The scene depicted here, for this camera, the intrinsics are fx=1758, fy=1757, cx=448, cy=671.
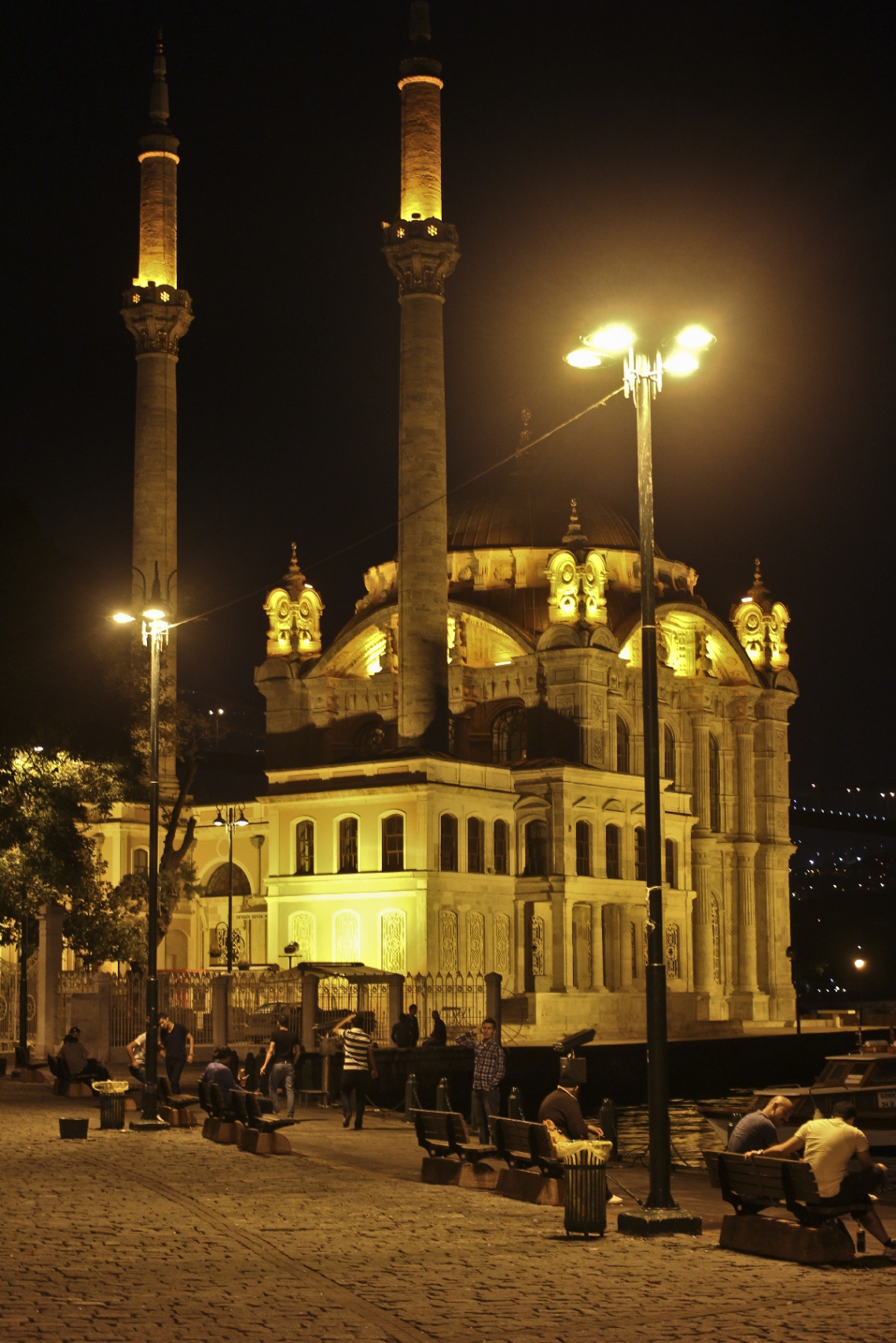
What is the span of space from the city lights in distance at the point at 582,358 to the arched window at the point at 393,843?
37850 millimetres

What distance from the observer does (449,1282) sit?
12.7m

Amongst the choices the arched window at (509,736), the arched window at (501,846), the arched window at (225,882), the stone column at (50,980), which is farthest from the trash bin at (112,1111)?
the arched window at (225,882)

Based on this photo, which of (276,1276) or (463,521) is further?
(463,521)

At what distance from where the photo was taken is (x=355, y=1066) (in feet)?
84.9

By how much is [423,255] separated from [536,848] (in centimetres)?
1951

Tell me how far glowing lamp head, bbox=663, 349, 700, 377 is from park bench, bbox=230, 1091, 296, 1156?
10.7 m

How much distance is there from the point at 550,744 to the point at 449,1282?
48.0 meters

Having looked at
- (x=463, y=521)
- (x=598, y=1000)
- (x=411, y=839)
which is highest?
(x=463, y=521)

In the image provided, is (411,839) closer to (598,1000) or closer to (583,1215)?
(598,1000)

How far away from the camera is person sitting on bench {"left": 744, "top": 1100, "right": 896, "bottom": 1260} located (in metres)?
13.9

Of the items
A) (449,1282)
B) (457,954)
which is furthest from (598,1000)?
(449,1282)

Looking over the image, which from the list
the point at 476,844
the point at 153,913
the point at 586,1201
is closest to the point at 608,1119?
the point at 586,1201

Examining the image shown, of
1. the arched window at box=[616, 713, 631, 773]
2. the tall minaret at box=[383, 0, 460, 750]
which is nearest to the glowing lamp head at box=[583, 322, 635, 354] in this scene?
the tall minaret at box=[383, 0, 460, 750]

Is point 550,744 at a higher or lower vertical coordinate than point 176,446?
lower
